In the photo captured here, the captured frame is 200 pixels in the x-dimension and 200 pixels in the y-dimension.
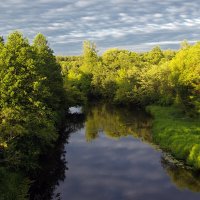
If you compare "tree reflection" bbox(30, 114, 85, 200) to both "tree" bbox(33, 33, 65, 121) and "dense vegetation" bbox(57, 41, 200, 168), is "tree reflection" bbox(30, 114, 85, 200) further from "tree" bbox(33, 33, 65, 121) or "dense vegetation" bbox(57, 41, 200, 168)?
"dense vegetation" bbox(57, 41, 200, 168)

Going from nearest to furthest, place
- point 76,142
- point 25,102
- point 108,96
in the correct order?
1. point 25,102
2. point 76,142
3. point 108,96

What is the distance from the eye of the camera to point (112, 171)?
172 feet

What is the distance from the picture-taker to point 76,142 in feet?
239

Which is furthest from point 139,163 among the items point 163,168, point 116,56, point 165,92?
point 116,56

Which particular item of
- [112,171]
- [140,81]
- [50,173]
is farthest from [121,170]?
[140,81]

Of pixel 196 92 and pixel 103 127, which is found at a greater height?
pixel 196 92

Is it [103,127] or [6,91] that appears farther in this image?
[103,127]

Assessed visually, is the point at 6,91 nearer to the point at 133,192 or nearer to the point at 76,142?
the point at 133,192

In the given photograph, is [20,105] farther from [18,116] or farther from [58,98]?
[58,98]

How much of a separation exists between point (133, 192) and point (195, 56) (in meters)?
42.1

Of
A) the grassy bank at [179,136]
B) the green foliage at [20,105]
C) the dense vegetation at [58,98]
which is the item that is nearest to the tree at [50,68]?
the dense vegetation at [58,98]

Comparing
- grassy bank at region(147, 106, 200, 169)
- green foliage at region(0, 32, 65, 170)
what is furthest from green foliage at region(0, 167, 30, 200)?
grassy bank at region(147, 106, 200, 169)

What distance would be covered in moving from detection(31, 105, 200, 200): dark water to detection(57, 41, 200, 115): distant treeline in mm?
12824

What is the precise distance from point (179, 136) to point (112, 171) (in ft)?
46.5
